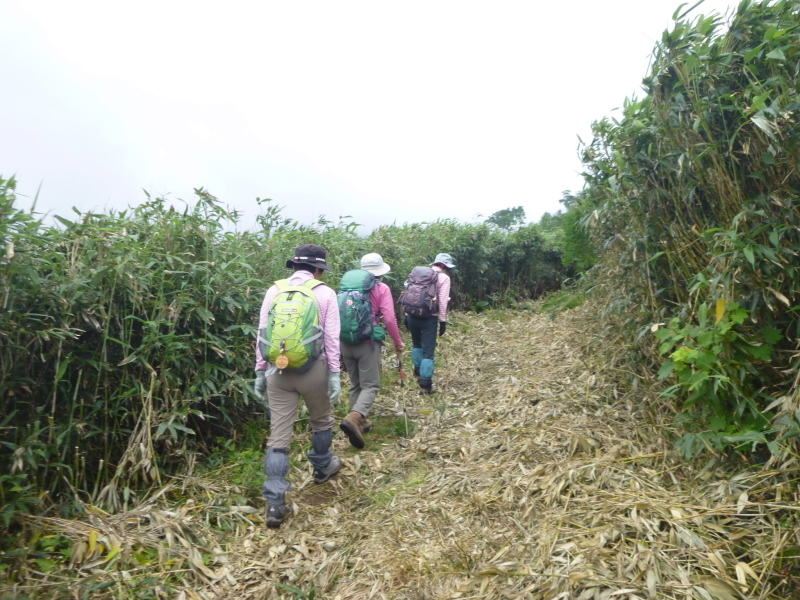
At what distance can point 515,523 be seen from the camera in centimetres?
337

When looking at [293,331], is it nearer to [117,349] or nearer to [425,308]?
[117,349]

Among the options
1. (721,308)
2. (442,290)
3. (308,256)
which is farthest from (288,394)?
(442,290)

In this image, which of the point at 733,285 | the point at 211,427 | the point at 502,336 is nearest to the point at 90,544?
the point at 211,427

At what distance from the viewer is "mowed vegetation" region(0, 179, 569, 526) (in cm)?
320

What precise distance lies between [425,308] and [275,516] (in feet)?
10.9

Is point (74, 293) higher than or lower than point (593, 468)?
higher

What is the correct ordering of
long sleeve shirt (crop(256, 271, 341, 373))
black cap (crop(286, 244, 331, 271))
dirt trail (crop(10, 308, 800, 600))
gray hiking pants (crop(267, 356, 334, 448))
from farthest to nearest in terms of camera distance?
1. black cap (crop(286, 244, 331, 271))
2. long sleeve shirt (crop(256, 271, 341, 373))
3. gray hiking pants (crop(267, 356, 334, 448))
4. dirt trail (crop(10, 308, 800, 600))

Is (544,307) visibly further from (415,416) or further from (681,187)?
(681,187)

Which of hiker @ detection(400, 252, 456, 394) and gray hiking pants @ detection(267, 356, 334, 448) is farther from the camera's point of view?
hiker @ detection(400, 252, 456, 394)

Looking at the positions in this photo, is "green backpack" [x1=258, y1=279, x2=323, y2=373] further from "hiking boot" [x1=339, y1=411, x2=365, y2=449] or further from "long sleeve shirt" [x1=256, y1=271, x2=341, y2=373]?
"hiking boot" [x1=339, y1=411, x2=365, y2=449]

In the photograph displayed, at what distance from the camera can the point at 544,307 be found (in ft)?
41.4

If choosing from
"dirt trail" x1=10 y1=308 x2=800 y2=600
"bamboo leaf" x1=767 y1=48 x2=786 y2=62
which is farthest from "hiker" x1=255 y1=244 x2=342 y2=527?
"bamboo leaf" x1=767 y1=48 x2=786 y2=62

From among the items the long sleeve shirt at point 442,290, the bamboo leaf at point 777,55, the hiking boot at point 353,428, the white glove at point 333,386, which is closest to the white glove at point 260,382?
the white glove at point 333,386

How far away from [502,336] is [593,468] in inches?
262
